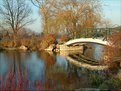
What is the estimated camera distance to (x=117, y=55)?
38.6ft

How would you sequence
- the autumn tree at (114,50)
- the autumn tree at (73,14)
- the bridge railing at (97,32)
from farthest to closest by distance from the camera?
the autumn tree at (73,14) < the bridge railing at (97,32) < the autumn tree at (114,50)

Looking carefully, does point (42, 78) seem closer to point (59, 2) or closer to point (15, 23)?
point (59, 2)

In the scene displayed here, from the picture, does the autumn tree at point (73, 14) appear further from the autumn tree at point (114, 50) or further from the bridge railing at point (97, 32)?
the autumn tree at point (114, 50)

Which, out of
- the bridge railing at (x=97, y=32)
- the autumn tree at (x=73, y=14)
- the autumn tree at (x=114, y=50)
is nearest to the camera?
the autumn tree at (x=114, y=50)

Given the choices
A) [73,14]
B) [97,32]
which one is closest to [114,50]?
[97,32]

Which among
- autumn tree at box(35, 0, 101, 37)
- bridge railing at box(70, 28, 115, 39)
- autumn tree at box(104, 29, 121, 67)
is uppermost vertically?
autumn tree at box(35, 0, 101, 37)

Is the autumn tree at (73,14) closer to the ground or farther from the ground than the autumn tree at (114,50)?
farther from the ground

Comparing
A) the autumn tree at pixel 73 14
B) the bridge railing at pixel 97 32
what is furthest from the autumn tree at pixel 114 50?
the autumn tree at pixel 73 14

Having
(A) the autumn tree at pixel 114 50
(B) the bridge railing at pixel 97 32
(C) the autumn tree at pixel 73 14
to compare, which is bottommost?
(A) the autumn tree at pixel 114 50

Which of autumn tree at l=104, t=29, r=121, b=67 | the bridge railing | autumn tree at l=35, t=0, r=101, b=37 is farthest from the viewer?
autumn tree at l=35, t=0, r=101, b=37

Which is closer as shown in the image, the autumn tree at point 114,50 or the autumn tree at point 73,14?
the autumn tree at point 114,50

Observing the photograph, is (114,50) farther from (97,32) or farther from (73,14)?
(73,14)

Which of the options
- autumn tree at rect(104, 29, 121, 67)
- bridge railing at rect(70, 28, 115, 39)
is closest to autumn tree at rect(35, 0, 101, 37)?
bridge railing at rect(70, 28, 115, 39)

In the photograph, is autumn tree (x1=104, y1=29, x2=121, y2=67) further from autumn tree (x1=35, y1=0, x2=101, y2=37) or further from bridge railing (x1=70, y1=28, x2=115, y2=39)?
autumn tree (x1=35, y1=0, x2=101, y2=37)
